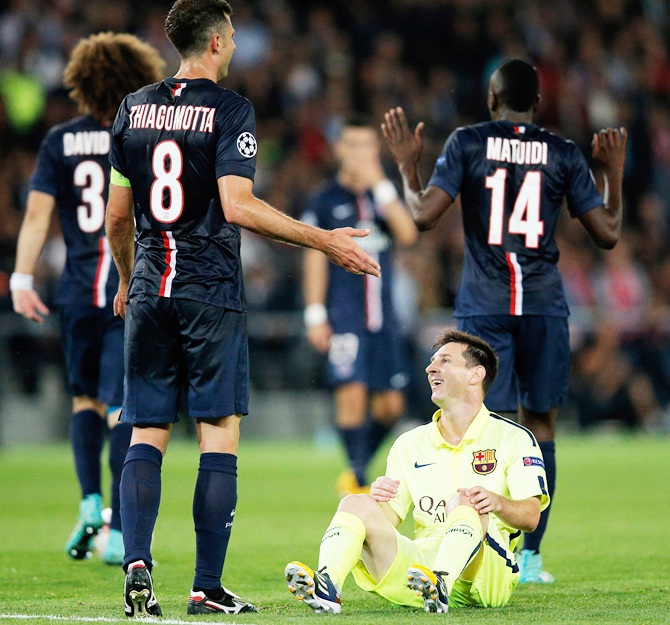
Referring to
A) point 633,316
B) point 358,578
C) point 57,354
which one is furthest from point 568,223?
point 358,578

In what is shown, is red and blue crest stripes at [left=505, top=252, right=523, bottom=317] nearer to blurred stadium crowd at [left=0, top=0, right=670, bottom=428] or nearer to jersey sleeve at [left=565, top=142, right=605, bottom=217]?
jersey sleeve at [left=565, top=142, right=605, bottom=217]

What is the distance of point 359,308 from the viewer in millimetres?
10461

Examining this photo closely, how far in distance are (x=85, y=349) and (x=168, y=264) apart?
238cm

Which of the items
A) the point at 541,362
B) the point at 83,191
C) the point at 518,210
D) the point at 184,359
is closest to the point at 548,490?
the point at 541,362

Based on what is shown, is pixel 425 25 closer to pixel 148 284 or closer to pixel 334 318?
pixel 334 318

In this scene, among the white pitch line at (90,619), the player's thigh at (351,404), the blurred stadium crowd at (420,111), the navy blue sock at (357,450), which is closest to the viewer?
the white pitch line at (90,619)

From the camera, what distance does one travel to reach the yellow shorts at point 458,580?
5105 mm

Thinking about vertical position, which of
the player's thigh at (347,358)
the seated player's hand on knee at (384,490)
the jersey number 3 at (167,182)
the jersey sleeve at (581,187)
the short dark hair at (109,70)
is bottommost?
the seated player's hand on knee at (384,490)

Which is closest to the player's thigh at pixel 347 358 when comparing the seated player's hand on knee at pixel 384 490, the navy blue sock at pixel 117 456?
the navy blue sock at pixel 117 456

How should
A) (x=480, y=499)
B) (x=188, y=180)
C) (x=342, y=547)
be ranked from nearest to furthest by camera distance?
(x=342, y=547) < (x=480, y=499) < (x=188, y=180)

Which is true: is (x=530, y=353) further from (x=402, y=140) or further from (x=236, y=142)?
(x=236, y=142)

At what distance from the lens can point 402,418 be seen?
16.5 metres

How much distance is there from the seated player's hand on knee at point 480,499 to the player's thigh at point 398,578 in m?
0.28

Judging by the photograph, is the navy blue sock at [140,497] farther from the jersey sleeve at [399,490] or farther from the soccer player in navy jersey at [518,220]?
the soccer player in navy jersey at [518,220]
